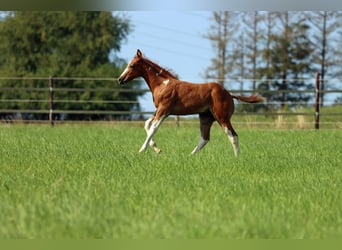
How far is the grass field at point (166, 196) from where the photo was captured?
3.53 meters

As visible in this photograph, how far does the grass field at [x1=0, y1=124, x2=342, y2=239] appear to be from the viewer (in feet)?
11.6

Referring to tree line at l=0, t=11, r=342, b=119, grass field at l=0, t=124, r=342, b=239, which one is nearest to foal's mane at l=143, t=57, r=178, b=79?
grass field at l=0, t=124, r=342, b=239

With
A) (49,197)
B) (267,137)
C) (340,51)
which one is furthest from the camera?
(340,51)

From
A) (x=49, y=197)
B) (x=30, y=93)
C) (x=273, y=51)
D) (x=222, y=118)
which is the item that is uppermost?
(x=49, y=197)

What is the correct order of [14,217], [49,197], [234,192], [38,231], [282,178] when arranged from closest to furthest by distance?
1. [38,231]
2. [14,217]
3. [49,197]
4. [234,192]
5. [282,178]

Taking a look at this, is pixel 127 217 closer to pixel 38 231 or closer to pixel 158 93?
pixel 38 231

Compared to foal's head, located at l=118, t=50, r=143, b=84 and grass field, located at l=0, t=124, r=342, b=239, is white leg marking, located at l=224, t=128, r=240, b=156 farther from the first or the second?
foal's head, located at l=118, t=50, r=143, b=84

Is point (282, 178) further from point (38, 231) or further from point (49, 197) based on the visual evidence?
point (38, 231)

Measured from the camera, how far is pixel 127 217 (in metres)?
3.82

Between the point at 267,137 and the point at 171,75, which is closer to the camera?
the point at 171,75

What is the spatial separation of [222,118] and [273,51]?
24.5 metres

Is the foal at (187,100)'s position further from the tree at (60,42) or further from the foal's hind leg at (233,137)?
the tree at (60,42)

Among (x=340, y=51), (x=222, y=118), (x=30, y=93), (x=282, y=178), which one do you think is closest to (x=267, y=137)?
(x=222, y=118)

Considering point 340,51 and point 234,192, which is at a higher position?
point 234,192
